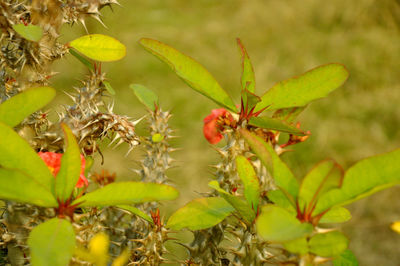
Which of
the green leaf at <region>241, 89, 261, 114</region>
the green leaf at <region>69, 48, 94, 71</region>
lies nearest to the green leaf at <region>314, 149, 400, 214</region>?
the green leaf at <region>241, 89, 261, 114</region>

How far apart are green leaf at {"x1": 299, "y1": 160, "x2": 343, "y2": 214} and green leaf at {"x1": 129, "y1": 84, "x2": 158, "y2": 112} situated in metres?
0.36

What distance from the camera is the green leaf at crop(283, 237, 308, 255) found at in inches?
14.6

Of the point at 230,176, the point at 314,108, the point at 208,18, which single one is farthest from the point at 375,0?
the point at 230,176

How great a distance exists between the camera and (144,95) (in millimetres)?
693

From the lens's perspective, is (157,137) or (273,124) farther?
(157,137)

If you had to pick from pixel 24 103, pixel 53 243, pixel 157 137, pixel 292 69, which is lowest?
pixel 53 243

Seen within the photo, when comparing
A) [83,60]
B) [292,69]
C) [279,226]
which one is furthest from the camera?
[292,69]

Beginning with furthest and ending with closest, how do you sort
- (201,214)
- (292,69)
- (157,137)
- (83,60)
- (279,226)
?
(292,69), (157,137), (83,60), (201,214), (279,226)

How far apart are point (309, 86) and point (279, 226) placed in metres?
0.18

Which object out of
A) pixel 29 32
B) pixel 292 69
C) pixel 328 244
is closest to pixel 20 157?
pixel 29 32

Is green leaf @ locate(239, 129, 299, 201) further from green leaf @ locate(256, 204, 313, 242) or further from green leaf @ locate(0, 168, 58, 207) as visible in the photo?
green leaf @ locate(0, 168, 58, 207)

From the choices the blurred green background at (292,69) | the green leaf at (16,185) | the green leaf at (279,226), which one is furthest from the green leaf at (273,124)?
the blurred green background at (292,69)

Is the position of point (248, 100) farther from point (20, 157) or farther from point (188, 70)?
point (20, 157)

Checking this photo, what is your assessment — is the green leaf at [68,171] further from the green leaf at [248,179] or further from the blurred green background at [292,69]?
the blurred green background at [292,69]
